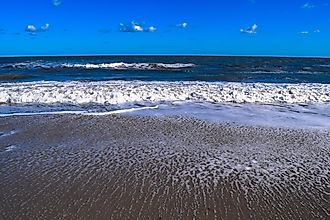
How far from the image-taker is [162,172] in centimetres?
497

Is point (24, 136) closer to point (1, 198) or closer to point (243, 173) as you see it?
point (1, 198)

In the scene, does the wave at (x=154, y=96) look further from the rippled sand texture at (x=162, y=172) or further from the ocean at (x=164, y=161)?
the rippled sand texture at (x=162, y=172)

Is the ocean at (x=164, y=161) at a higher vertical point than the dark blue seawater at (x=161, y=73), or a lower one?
higher

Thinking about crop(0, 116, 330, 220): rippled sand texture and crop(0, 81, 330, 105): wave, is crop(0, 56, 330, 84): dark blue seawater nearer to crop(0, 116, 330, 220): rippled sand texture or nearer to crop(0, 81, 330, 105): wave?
crop(0, 81, 330, 105): wave

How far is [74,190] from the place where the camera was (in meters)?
4.32

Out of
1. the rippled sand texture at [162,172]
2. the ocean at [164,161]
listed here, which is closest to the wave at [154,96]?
the ocean at [164,161]

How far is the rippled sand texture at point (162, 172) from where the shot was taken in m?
3.85

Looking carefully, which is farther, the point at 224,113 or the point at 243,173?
the point at 224,113

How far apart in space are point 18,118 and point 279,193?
6.49 m

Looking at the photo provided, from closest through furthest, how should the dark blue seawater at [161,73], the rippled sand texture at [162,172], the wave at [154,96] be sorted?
the rippled sand texture at [162,172]
the wave at [154,96]
the dark blue seawater at [161,73]

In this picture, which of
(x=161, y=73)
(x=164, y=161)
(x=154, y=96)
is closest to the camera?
(x=164, y=161)

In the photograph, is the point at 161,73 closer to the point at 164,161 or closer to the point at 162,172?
the point at 164,161

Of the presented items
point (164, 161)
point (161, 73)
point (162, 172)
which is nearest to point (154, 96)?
point (164, 161)

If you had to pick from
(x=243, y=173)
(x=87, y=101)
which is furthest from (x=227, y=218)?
(x=87, y=101)
